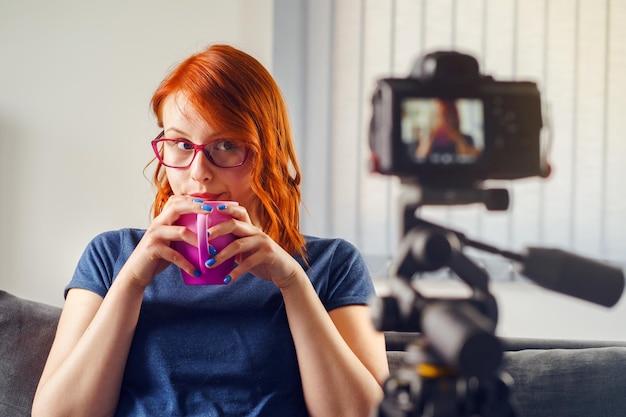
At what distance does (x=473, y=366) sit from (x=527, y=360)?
119 cm

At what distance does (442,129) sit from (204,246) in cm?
57

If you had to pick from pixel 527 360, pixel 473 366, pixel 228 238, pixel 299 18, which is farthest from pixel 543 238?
pixel 473 366

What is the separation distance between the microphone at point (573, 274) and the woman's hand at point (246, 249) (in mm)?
568

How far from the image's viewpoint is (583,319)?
7.16 feet

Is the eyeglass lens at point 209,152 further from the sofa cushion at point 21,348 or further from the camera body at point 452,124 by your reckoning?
the camera body at point 452,124

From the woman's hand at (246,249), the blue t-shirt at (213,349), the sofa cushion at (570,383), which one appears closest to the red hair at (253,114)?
the blue t-shirt at (213,349)

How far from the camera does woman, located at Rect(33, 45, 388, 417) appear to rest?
4.05 feet

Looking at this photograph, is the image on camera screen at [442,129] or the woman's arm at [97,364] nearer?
the image on camera screen at [442,129]

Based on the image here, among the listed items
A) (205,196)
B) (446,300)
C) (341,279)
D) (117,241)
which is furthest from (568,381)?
(446,300)

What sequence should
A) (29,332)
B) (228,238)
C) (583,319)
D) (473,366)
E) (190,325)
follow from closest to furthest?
(473,366) < (228,238) < (190,325) < (29,332) < (583,319)

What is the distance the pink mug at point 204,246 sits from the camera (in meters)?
1.03


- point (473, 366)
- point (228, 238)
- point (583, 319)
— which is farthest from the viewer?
point (583, 319)

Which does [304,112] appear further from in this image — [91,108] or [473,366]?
[473,366]

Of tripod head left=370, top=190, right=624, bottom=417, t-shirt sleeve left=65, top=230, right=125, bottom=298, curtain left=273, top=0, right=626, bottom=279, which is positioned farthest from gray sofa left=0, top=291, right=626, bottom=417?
tripod head left=370, top=190, right=624, bottom=417
